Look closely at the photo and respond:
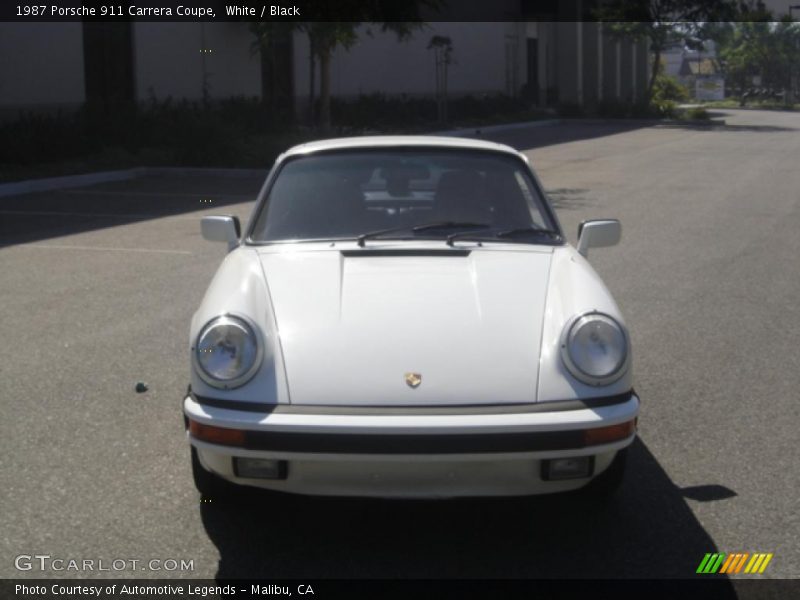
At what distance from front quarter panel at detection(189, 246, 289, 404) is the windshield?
472 mm

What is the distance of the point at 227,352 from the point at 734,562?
204 cm

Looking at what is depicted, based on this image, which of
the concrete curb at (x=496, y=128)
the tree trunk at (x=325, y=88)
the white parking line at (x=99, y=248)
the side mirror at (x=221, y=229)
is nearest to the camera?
the side mirror at (x=221, y=229)

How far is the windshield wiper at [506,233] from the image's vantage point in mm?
5277

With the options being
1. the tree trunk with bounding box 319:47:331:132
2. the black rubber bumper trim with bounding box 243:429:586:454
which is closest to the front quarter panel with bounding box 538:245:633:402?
the black rubber bumper trim with bounding box 243:429:586:454

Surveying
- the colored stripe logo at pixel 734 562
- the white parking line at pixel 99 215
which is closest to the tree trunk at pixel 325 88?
the white parking line at pixel 99 215

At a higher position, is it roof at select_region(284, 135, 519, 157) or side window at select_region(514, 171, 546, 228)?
roof at select_region(284, 135, 519, 157)

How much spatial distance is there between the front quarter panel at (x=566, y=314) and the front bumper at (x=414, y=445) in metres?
0.07

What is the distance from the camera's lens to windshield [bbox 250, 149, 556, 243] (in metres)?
5.41

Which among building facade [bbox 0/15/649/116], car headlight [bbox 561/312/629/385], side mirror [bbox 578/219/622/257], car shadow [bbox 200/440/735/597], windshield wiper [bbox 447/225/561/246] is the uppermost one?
building facade [bbox 0/15/649/116]

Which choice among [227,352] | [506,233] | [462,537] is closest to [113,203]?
[506,233]

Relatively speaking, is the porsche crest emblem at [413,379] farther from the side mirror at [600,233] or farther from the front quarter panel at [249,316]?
the side mirror at [600,233]

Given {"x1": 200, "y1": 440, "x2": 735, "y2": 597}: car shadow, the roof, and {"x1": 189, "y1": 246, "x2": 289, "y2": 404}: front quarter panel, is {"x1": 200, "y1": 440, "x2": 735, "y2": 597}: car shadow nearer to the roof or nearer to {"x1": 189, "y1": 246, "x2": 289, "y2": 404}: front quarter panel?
{"x1": 189, "y1": 246, "x2": 289, "y2": 404}: front quarter panel

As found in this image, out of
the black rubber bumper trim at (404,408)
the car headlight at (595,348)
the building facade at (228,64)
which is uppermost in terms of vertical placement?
the building facade at (228,64)

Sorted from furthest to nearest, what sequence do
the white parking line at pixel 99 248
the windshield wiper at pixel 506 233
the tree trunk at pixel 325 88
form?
1. the tree trunk at pixel 325 88
2. the white parking line at pixel 99 248
3. the windshield wiper at pixel 506 233
